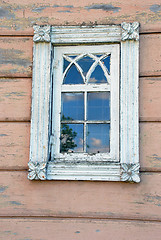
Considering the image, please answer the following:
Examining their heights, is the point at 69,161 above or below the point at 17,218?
above

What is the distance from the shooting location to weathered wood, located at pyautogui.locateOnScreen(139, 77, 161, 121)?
2.42m

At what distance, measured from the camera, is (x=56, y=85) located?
259cm

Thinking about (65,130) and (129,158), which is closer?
(129,158)

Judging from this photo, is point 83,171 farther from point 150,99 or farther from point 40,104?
point 150,99

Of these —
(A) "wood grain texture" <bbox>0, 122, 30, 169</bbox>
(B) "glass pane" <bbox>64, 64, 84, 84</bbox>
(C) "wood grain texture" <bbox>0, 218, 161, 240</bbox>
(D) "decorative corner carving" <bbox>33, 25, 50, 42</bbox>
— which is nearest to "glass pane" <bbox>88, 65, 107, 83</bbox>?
(B) "glass pane" <bbox>64, 64, 84, 84</bbox>

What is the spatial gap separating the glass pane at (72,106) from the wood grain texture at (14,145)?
1.18 ft

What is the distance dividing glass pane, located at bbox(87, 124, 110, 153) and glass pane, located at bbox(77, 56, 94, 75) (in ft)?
1.73

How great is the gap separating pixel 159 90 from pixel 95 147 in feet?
2.44

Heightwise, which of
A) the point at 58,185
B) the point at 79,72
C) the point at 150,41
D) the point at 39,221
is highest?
the point at 150,41

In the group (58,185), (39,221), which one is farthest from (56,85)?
(39,221)

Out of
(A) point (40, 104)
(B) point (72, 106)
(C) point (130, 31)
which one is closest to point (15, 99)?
(A) point (40, 104)

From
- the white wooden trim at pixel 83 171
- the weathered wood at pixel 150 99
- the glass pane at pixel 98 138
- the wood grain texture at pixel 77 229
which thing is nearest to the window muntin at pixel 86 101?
the glass pane at pixel 98 138

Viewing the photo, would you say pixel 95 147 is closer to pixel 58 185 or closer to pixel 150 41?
pixel 58 185

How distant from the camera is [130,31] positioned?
8.09ft
